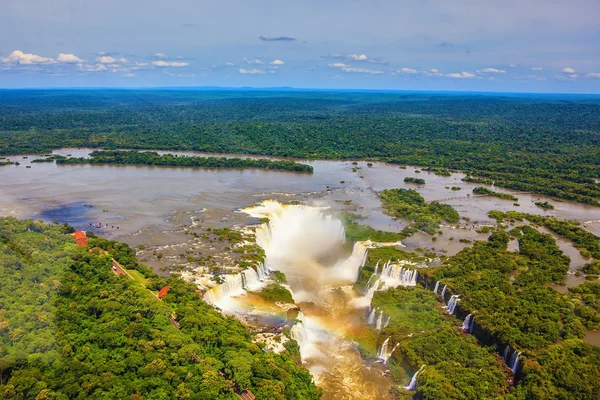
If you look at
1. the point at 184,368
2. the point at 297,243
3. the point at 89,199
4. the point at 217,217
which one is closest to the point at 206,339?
the point at 184,368

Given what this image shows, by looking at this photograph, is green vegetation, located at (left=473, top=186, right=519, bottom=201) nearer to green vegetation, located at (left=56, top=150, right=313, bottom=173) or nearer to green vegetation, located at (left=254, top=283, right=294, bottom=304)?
green vegetation, located at (left=56, top=150, right=313, bottom=173)

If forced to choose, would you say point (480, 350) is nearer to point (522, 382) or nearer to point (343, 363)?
point (522, 382)

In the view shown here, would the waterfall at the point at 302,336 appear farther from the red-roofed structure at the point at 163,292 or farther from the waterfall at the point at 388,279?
the red-roofed structure at the point at 163,292

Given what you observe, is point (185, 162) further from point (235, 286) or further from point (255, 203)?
point (235, 286)

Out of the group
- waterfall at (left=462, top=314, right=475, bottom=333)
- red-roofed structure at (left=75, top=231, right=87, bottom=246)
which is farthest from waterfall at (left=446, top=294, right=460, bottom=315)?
red-roofed structure at (left=75, top=231, right=87, bottom=246)

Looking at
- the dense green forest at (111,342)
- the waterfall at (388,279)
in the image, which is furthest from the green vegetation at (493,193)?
the dense green forest at (111,342)

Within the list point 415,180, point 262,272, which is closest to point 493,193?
point 415,180
